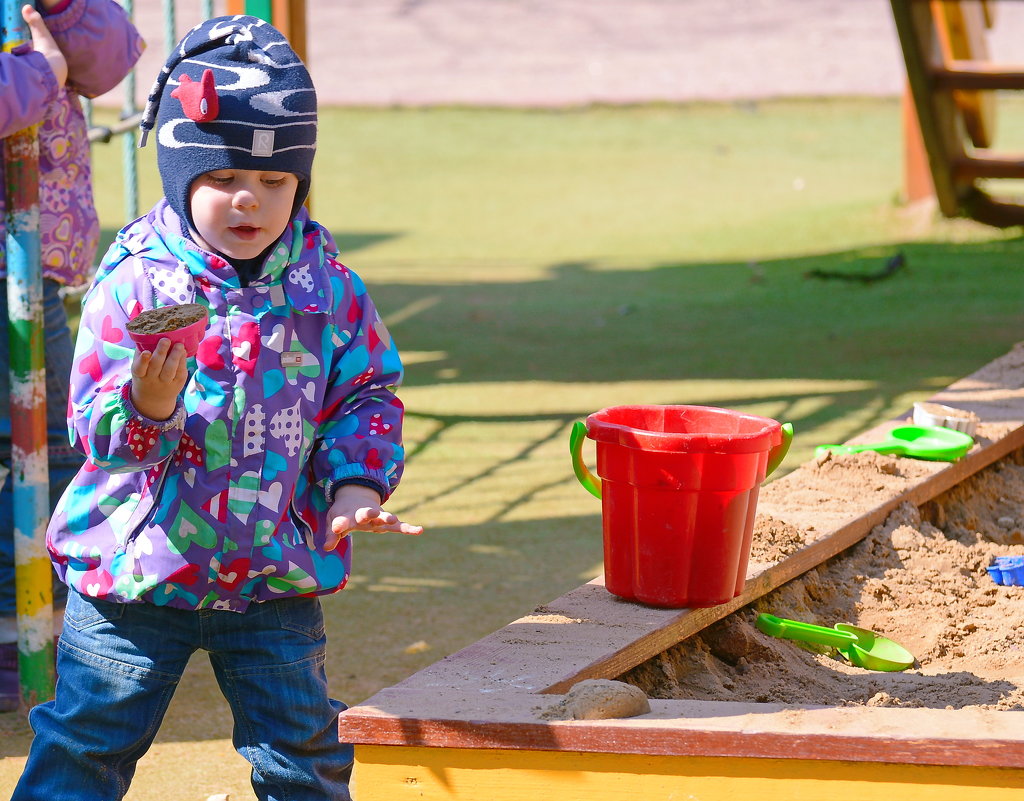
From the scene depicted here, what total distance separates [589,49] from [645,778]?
70.1 feet

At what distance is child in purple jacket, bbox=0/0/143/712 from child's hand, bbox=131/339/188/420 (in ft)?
3.94

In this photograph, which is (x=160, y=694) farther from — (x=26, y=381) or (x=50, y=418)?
(x=50, y=418)

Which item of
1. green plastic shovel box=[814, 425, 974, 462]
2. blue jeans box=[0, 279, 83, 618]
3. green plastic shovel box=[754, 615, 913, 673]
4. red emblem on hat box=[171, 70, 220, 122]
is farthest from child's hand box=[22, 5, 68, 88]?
green plastic shovel box=[814, 425, 974, 462]

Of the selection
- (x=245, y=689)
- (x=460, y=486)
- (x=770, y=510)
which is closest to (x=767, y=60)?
(x=460, y=486)

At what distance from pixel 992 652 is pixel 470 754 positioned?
55.2 inches

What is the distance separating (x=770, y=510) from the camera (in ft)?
11.4

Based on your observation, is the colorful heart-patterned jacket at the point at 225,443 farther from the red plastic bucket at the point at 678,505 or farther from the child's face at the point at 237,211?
the red plastic bucket at the point at 678,505

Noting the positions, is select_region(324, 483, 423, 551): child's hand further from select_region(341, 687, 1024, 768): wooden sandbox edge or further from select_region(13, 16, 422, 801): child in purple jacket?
select_region(341, 687, 1024, 768): wooden sandbox edge

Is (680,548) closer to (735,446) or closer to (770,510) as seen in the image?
(735,446)

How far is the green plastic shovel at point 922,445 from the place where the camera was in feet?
12.7

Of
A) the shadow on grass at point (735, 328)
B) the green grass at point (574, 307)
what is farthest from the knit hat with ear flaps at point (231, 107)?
the shadow on grass at point (735, 328)

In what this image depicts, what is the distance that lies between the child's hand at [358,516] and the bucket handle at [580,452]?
58cm

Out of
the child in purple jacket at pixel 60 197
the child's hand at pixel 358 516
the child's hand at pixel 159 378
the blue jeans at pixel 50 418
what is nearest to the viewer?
the child's hand at pixel 159 378

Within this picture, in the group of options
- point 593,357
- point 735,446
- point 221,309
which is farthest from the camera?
point 593,357
